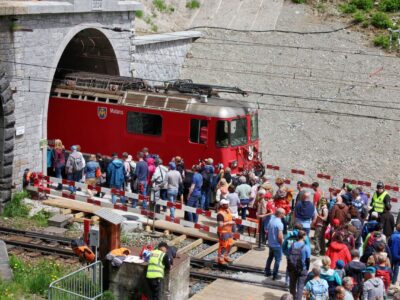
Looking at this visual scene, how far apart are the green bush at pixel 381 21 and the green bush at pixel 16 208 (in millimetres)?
23300

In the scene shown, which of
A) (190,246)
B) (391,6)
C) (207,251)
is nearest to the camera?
(207,251)

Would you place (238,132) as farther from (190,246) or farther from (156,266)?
(156,266)

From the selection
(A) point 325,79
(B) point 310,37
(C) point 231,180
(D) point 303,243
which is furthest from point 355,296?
(B) point 310,37

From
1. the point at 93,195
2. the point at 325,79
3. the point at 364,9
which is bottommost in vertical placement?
the point at 93,195

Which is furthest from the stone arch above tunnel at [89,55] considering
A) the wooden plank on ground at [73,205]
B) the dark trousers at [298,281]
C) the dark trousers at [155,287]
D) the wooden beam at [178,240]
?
the dark trousers at [298,281]

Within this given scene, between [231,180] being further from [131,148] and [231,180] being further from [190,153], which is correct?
[131,148]

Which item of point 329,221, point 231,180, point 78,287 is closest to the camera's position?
point 78,287

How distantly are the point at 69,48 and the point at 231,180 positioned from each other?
36.6 feet

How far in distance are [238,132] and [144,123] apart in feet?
10.0

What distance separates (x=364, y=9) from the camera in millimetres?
42969

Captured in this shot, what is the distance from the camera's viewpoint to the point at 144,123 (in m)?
26.0

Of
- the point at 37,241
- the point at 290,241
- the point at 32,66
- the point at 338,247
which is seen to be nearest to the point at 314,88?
the point at 32,66

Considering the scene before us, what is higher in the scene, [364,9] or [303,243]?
[364,9]

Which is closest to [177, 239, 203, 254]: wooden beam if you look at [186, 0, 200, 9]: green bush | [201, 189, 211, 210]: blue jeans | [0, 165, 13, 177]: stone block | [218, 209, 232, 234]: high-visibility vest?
[201, 189, 211, 210]: blue jeans
